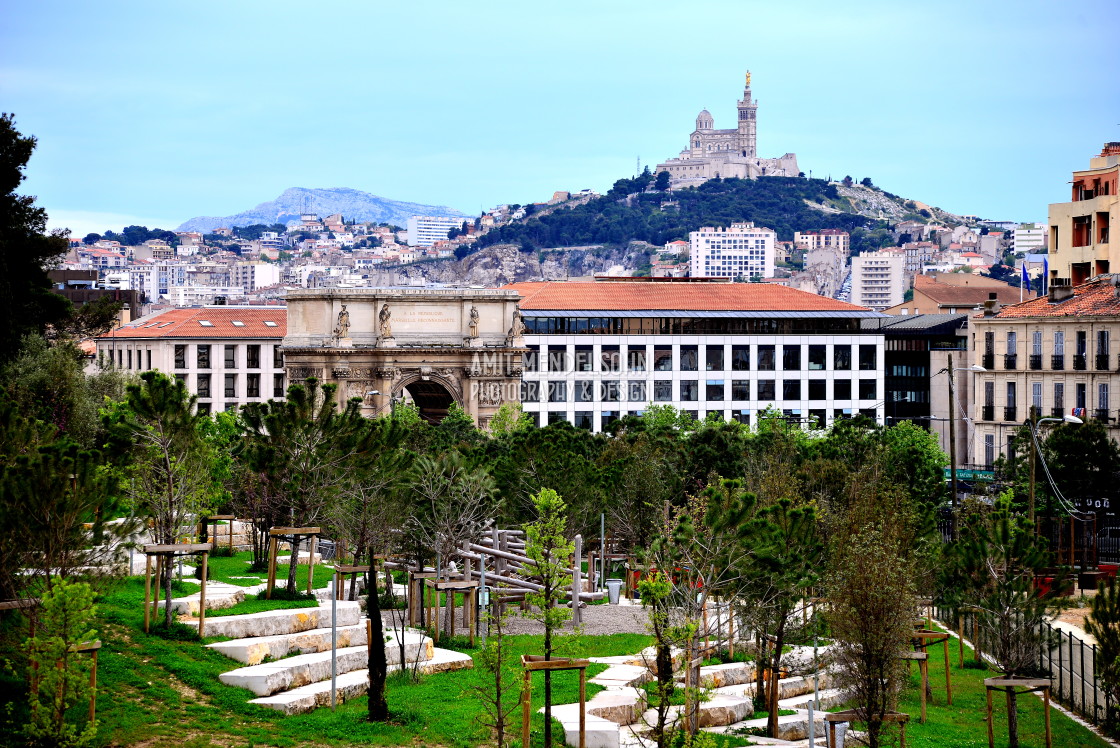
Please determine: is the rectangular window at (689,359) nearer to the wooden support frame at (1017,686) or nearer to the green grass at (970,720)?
the green grass at (970,720)

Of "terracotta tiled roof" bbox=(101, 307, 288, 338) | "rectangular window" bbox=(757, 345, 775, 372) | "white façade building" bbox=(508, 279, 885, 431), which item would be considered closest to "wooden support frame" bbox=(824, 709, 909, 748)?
"white façade building" bbox=(508, 279, 885, 431)

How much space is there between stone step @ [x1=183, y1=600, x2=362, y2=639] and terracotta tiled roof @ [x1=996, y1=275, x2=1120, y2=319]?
46.2m

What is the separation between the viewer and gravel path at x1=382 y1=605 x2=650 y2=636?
38188 mm

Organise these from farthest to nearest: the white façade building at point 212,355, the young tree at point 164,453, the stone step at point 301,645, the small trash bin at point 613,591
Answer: the white façade building at point 212,355 < the small trash bin at point 613,591 < the young tree at point 164,453 < the stone step at point 301,645

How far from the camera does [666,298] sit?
112500mm

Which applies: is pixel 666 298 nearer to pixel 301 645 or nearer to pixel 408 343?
pixel 408 343

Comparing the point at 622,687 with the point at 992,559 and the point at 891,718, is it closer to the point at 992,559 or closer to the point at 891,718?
the point at 891,718

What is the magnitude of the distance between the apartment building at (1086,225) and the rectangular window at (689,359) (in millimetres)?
28150

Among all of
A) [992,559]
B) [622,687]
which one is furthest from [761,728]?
[992,559]

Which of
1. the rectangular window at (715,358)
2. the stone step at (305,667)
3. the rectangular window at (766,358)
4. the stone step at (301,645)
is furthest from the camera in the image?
the rectangular window at (766,358)

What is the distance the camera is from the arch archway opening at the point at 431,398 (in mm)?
90075

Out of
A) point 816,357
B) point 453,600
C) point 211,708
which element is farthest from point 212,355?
point 211,708

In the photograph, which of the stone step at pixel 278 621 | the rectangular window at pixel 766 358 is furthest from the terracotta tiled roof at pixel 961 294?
the stone step at pixel 278 621

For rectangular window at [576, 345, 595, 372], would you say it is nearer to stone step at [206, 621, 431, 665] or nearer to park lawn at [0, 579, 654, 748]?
stone step at [206, 621, 431, 665]
